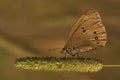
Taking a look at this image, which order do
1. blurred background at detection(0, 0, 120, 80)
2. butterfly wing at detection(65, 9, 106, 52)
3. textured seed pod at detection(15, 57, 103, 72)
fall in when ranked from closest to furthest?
textured seed pod at detection(15, 57, 103, 72) < butterfly wing at detection(65, 9, 106, 52) < blurred background at detection(0, 0, 120, 80)

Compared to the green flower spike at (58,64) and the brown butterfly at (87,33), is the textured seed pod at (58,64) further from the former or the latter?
the brown butterfly at (87,33)

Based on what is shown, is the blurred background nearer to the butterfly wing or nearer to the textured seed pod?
the butterfly wing

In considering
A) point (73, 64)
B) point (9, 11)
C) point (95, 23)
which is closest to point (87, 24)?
point (95, 23)

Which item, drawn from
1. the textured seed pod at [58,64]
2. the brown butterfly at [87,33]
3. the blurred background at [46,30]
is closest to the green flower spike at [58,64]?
the textured seed pod at [58,64]

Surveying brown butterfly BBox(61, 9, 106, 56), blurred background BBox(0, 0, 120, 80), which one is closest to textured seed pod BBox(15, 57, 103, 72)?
brown butterfly BBox(61, 9, 106, 56)

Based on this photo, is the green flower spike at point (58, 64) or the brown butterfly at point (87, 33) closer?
the green flower spike at point (58, 64)

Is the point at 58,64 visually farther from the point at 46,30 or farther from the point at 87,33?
the point at 46,30
